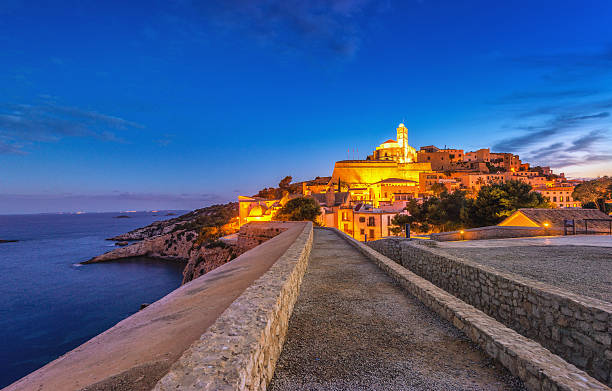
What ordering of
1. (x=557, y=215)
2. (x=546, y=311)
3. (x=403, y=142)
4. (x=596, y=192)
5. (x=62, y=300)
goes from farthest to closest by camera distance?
(x=403, y=142)
(x=596, y=192)
(x=62, y=300)
(x=557, y=215)
(x=546, y=311)

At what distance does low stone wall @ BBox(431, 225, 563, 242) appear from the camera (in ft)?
52.8

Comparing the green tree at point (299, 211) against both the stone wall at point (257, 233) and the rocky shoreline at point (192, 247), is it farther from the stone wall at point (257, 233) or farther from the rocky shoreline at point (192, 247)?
the stone wall at point (257, 233)

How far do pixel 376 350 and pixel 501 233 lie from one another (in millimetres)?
17062

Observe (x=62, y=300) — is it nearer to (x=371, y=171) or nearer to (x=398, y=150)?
(x=371, y=171)

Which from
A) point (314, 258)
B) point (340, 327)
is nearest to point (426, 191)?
point (314, 258)

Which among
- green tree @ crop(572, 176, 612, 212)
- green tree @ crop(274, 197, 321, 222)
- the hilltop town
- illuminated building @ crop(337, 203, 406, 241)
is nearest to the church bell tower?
the hilltop town

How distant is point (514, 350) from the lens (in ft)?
9.73

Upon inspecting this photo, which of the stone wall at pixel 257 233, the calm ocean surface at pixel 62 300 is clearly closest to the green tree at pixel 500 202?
the stone wall at pixel 257 233

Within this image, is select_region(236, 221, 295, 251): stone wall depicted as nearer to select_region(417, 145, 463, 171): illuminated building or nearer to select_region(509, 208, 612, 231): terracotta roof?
select_region(509, 208, 612, 231): terracotta roof

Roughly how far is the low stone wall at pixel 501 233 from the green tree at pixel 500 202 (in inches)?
283

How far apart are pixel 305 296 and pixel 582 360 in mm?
4475

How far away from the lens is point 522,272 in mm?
7477

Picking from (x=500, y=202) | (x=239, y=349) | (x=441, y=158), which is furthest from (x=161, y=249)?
(x=441, y=158)

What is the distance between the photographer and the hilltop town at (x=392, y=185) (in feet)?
127
